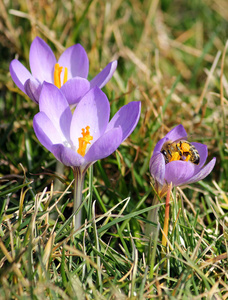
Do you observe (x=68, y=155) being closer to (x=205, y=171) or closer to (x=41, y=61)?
(x=205, y=171)

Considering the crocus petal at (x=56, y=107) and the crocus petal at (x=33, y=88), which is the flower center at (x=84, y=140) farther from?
the crocus petal at (x=33, y=88)

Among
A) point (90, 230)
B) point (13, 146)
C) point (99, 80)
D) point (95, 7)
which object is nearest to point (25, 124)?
point (13, 146)

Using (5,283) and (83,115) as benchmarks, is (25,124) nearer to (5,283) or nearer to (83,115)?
(83,115)

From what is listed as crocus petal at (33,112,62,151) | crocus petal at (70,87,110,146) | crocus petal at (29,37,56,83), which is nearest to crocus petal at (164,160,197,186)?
crocus petal at (70,87,110,146)

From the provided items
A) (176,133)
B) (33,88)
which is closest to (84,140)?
(33,88)

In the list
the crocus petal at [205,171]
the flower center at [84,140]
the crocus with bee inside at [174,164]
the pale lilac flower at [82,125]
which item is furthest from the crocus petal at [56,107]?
the crocus petal at [205,171]

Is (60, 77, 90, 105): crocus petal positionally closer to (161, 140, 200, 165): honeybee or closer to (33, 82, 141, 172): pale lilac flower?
(33, 82, 141, 172): pale lilac flower
